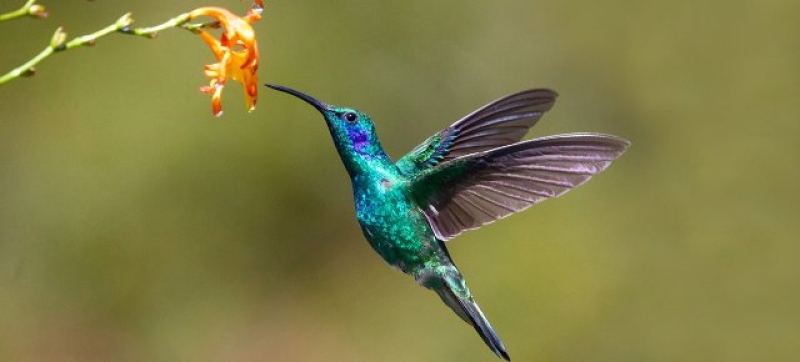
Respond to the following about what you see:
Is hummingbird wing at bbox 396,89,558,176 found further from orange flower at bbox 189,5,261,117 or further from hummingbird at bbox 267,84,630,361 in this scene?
orange flower at bbox 189,5,261,117

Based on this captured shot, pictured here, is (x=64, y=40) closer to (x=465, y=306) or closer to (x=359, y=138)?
(x=359, y=138)

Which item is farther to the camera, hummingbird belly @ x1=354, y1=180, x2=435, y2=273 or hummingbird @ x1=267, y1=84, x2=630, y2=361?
hummingbird belly @ x1=354, y1=180, x2=435, y2=273

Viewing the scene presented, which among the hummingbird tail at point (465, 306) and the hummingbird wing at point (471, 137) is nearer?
the hummingbird tail at point (465, 306)

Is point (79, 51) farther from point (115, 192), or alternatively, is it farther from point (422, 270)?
point (422, 270)

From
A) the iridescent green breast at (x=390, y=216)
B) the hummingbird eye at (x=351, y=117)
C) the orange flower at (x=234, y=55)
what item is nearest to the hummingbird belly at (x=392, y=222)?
the iridescent green breast at (x=390, y=216)

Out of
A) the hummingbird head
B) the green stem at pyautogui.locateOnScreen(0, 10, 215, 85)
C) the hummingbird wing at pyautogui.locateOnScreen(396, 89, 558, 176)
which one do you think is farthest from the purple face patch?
the green stem at pyautogui.locateOnScreen(0, 10, 215, 85)

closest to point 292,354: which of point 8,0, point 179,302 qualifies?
point 179,302

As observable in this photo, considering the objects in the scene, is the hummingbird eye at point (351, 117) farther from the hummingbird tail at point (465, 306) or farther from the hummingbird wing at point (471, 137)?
the hummingbird tail at point (465, 306)
